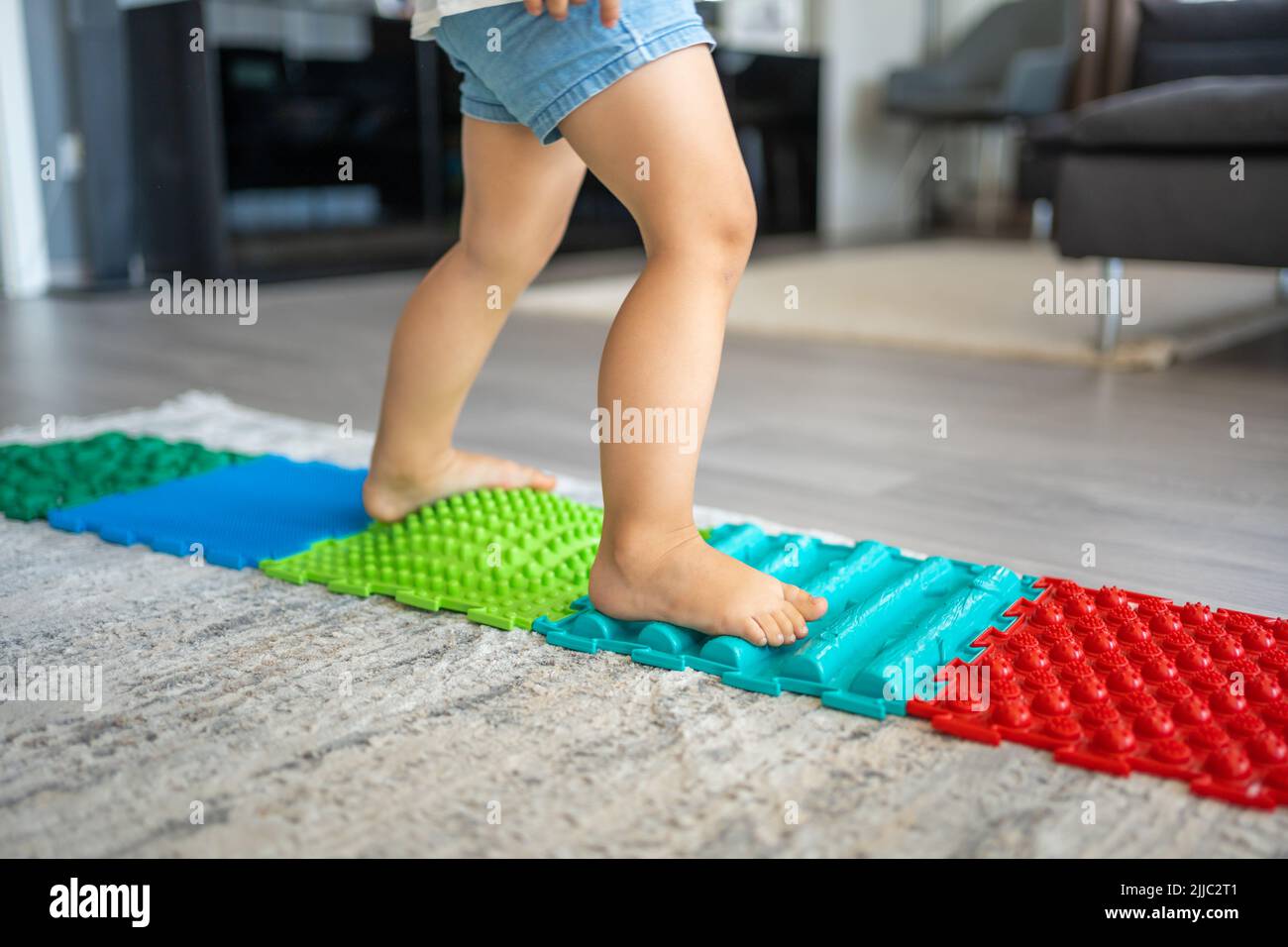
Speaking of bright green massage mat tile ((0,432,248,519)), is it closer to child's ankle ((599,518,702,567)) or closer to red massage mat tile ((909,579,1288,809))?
child's ankle ((599,518,702,567))

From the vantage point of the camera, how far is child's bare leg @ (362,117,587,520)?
111cm

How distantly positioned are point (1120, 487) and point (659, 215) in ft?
2.63

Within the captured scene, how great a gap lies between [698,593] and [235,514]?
587 millimetres

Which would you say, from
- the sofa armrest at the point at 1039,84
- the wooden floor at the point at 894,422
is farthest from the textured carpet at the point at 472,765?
the sofa armrest at the point at 1039,84

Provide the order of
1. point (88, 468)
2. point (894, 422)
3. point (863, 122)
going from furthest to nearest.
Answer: point (863, 122)
point (894, 422)
point (88, 468)

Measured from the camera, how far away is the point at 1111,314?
2334 mm

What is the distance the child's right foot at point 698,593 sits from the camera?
0.92 m

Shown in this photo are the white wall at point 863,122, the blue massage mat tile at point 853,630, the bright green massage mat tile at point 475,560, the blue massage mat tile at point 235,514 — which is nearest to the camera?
the blue massage mat tile at point 853,630

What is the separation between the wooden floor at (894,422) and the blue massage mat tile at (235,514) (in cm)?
33

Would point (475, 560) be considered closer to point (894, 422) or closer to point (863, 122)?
point (894, 422)

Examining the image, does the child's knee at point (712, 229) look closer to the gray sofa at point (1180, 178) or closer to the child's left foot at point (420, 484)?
the child's left foot at point (420, 484)

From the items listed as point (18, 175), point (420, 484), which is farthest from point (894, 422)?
point (18, 175)

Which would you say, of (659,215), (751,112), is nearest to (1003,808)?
→ (659,215)
